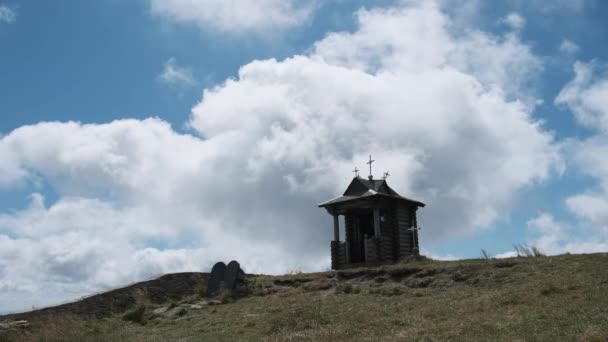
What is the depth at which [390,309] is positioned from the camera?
13.7 m

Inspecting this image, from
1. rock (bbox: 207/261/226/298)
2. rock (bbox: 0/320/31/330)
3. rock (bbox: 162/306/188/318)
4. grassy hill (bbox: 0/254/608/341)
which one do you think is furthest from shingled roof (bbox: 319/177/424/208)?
rock (bbox: 0/320/31/330)

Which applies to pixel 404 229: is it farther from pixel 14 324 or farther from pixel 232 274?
pixel 14 324

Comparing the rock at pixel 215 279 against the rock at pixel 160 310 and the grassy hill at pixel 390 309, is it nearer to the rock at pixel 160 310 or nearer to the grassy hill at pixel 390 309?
the grassy hill at pixel 390 309

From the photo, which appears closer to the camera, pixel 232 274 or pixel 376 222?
pixel 232 274

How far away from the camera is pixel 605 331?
8656mm

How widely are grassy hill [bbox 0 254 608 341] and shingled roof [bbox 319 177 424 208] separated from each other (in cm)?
469

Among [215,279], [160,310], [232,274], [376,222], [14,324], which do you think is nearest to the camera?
[14,324]

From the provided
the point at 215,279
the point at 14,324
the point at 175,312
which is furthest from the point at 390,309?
the point at 14,324

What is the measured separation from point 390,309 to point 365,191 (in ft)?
38.8

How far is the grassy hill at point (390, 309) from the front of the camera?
34.3ft

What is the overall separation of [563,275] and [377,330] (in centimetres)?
594

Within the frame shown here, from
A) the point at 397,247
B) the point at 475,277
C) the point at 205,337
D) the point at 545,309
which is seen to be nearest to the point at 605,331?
the point at 545,309

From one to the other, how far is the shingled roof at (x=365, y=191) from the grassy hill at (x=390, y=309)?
4.69 m

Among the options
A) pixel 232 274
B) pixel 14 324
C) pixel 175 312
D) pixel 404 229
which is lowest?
pixel 14 324
